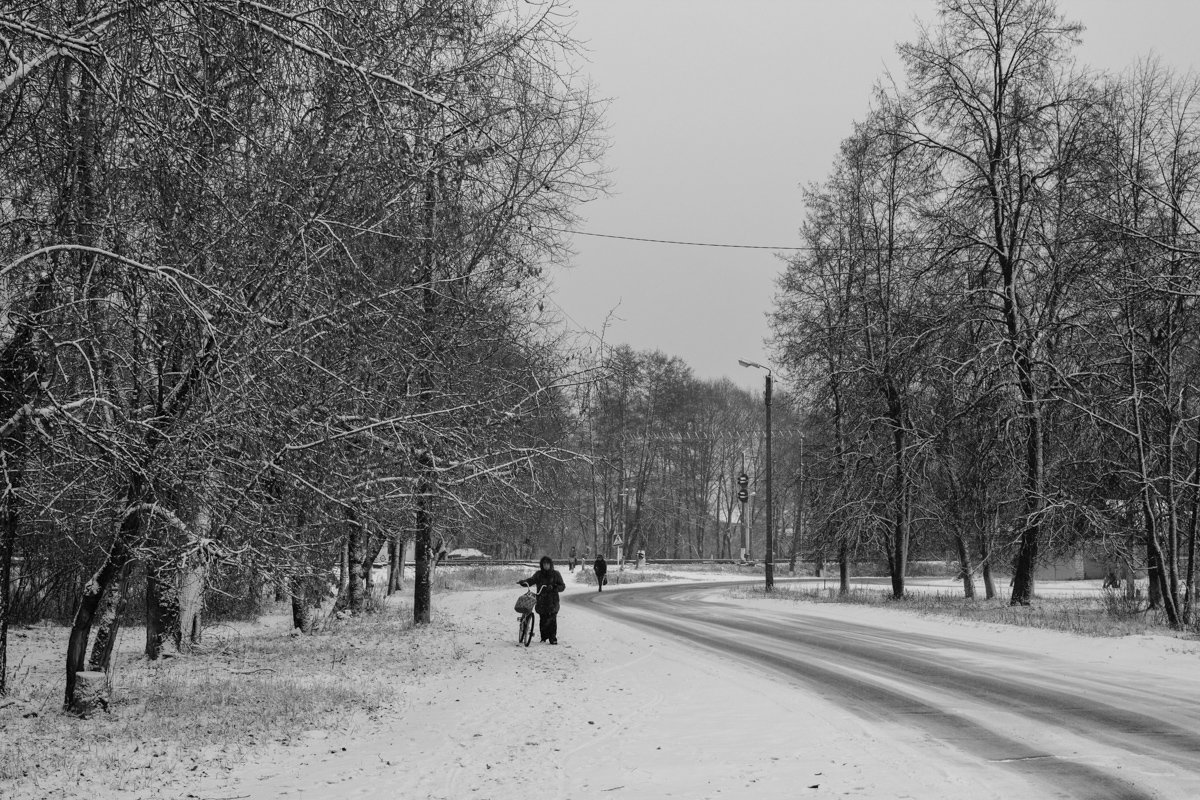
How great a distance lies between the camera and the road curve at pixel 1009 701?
7086 millimetres

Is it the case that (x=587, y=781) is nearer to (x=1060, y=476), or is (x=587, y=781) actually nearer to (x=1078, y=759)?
(x=1078, y=759)

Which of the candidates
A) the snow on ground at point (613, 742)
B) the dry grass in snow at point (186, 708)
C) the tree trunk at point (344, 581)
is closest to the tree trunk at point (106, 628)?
the dry grass in snow at point (186, 708)

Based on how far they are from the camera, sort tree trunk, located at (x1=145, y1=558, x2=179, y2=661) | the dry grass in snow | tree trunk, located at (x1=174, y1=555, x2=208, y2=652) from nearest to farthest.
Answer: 1. the dry grass in snow
2. tree trunk, located at (x1=145, y1=558, x2=179, y2=661)
3. tree trunk, located at (x1=174, y1=555, x2=208, y2=652)

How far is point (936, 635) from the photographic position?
17.8 metres

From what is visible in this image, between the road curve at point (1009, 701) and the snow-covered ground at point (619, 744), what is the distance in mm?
385

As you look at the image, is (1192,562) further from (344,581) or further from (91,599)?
(91,599)

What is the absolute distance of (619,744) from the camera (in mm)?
8492

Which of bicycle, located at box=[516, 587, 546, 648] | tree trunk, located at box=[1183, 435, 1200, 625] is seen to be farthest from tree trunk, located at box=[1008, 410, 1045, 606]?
bicycle, located at box=[516, 587, 546, 648]

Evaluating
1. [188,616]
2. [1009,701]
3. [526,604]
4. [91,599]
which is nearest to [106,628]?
[91,599]

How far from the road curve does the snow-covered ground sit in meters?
0.38

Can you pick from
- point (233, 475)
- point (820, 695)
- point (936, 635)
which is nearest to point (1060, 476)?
point (936, 635)

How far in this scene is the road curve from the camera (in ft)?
23.2

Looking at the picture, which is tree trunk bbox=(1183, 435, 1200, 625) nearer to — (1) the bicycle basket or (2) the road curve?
(2) the road curve

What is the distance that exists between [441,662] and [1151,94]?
1743 cm
